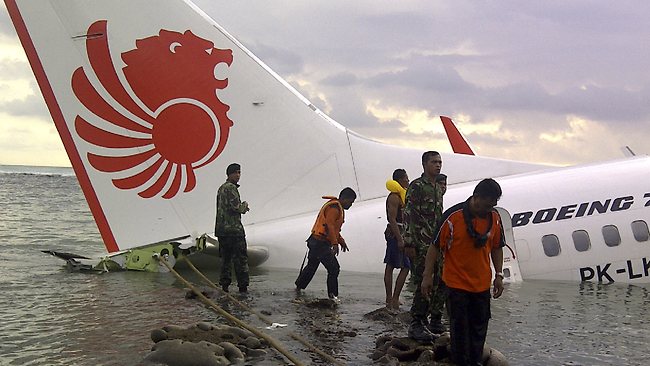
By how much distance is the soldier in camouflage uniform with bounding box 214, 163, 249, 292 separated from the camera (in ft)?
28.1

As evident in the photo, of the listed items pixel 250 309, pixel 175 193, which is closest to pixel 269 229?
pixel 175 193

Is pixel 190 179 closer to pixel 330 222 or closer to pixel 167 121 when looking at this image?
pixel 167 121

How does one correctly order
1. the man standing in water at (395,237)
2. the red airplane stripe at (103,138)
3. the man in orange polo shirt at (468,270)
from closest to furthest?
the man in orange polo shirt at (468,270)
the man standing in water at (395,237)
the red airplane stripe at (103,138)

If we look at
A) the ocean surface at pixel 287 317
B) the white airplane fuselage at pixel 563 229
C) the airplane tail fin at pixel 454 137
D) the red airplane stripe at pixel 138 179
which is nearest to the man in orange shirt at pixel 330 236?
the ocean surface at pixel 287 317

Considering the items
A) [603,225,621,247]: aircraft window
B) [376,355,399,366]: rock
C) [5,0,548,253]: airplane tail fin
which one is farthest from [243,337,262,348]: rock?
[603,225,621,247]: aircraft window

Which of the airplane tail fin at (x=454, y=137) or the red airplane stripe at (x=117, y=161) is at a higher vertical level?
the airplane tail fin at (x=454, y=137)

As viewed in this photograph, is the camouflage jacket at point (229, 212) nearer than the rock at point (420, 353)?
Answer: No

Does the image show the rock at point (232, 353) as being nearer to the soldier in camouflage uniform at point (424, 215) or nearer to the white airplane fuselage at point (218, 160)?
the soldier in camouflage uniform at point (424, 215)

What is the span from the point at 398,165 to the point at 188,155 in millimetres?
3357

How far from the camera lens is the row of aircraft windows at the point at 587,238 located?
31.1ft

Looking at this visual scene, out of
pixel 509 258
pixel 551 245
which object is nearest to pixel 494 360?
pixel 509 258

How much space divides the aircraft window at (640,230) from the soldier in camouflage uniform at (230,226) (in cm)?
555

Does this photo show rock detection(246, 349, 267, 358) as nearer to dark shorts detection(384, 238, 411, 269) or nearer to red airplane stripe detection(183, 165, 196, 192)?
dark shorts detection(384, 238, 411, 269)

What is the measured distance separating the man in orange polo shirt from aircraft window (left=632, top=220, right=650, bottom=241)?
5.45 meters
